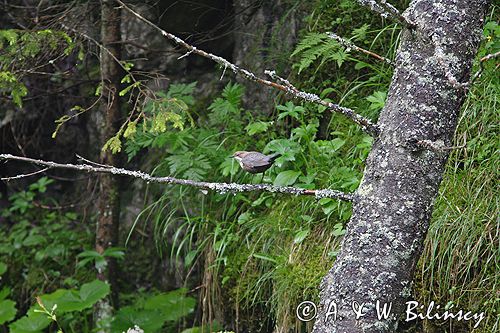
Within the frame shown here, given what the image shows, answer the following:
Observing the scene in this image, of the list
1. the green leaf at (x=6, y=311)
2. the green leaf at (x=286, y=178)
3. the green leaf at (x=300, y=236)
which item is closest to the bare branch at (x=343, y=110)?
the green leaf at (x=300, y=236)

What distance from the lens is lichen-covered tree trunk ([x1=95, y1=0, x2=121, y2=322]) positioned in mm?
4277

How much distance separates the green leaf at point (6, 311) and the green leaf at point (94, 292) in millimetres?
719

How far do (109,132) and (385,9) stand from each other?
9.21 ft

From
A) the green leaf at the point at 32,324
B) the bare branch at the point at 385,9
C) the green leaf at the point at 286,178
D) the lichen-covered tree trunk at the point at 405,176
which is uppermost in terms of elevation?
the bare branch at the point at 385,9

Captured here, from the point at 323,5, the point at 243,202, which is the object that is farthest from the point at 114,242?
the point at 323,5

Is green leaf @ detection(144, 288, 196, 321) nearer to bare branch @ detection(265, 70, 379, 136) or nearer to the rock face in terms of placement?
the rock face

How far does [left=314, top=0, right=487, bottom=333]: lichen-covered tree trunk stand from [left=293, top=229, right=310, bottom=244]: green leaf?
1520 millimetres

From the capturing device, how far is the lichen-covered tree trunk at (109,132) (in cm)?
428

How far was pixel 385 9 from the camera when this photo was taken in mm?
1945

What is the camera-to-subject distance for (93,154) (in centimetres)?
597

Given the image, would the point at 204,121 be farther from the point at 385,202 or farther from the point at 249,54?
the point at 385,202

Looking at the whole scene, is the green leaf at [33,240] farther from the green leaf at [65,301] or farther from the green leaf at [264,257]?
the green leaf at [264,257]

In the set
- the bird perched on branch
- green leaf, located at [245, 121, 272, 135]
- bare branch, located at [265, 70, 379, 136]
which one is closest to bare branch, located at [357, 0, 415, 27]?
bare branch, located at [265, 70, 379, 136]

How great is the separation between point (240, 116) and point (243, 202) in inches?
28.0
